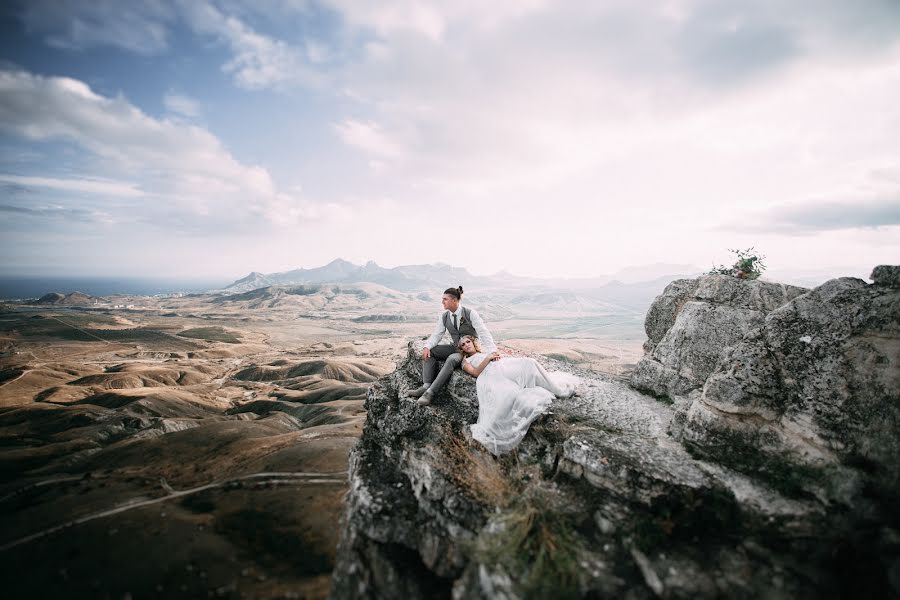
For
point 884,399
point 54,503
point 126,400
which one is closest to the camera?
point 884,399

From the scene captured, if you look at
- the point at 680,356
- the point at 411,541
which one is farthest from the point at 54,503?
the point at 680,356

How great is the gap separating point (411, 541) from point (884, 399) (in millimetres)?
11106

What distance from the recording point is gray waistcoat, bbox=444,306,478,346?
38.0 ft

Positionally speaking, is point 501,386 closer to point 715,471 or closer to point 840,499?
point 715,471

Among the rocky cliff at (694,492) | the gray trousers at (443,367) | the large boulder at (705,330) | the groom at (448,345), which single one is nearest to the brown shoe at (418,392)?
the groom at (448,345)

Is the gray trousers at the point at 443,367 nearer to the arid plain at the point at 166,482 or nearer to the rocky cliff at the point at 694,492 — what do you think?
the rocky cliff at the point at 694,492

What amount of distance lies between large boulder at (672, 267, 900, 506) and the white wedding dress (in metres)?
4.08

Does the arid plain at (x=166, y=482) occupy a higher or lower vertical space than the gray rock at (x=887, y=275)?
lower

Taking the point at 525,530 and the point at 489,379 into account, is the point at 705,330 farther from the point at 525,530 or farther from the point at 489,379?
the point at 525,530

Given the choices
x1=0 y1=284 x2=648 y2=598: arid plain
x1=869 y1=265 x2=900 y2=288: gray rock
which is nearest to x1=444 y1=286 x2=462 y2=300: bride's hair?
x1=0 y1=284 x2=648 y2=598: arid plain

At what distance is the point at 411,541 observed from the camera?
8.85 meters

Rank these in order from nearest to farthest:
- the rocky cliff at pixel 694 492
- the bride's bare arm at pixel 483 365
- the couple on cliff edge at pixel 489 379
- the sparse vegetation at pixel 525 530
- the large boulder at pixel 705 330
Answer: the rocky cliff at pixel 694 492, the sparse vegetation at pixel 525 530, the couple on cliff edge at pixel 489 379, the bride's bare arm at pixel 483 365, the large boulder at pixel 705 330

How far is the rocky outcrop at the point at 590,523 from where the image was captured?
5.90m

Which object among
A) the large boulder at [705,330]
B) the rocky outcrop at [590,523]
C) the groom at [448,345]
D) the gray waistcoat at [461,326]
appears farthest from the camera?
the large boulder at [705,330]
